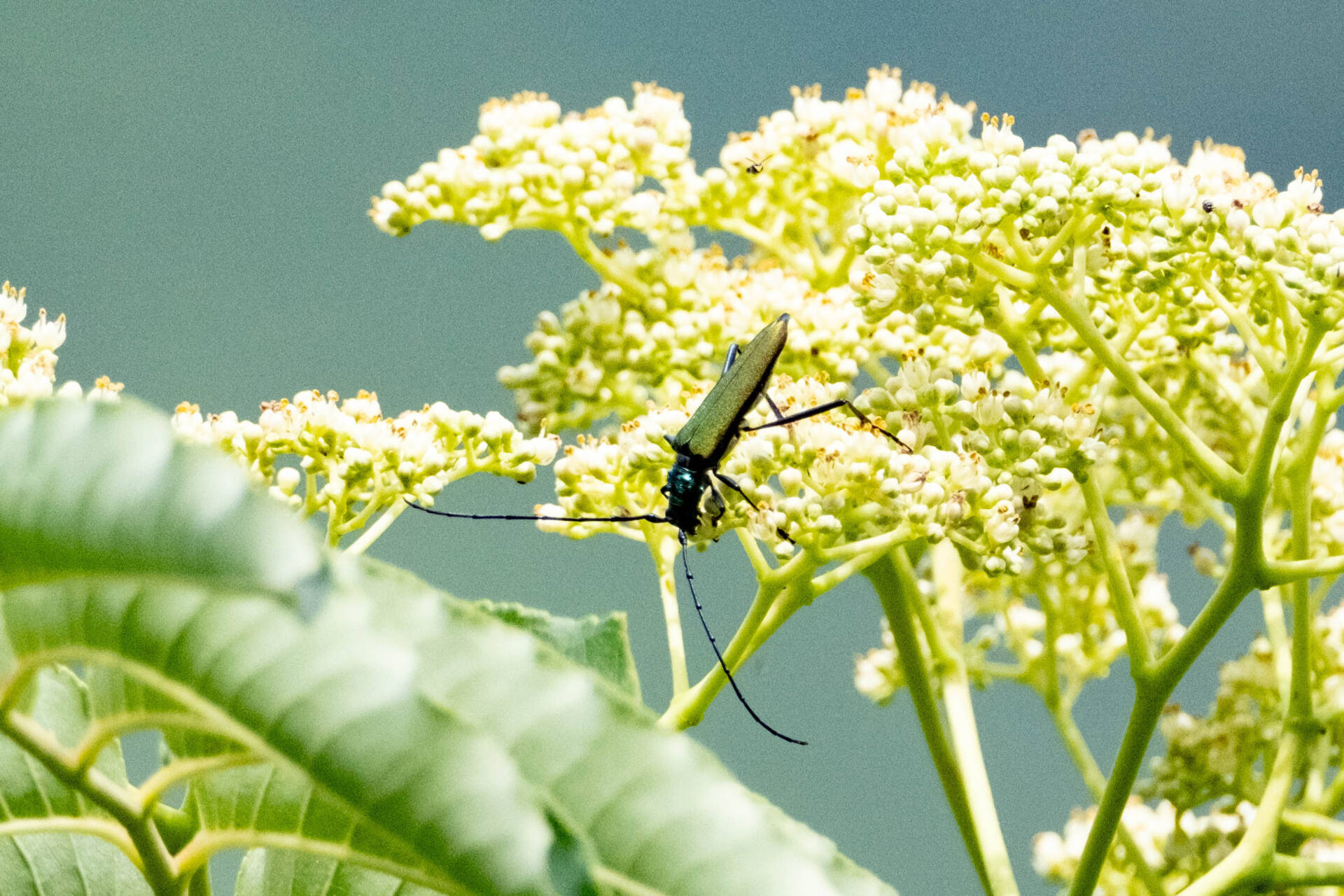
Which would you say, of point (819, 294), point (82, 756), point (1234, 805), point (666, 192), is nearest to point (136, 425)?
point (82, 756)

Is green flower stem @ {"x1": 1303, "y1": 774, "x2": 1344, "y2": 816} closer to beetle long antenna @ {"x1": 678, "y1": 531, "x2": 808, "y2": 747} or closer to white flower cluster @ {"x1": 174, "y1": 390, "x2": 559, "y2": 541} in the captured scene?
beetle long antenna @ {"x1": 678, "y1": 531, "x2": 808, "y2": 747}

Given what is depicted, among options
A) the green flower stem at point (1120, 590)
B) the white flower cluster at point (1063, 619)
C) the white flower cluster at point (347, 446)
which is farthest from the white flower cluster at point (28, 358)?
the white flower cluster at point (1063, 619)

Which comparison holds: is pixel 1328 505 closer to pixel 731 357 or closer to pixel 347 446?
pixel 731 357

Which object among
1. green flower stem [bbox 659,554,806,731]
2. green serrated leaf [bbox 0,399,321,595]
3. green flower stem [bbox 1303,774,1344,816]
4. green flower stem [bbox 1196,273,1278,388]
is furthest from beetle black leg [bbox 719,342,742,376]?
green serrated leaf [bbox 0,399,321,595]

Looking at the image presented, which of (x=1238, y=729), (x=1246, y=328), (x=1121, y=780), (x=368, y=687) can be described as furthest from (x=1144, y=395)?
(x=368, y=687)

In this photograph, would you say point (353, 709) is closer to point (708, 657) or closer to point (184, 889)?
point (184, 889)

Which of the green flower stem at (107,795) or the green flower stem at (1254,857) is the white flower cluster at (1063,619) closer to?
the green flower stem at (1254,857)
